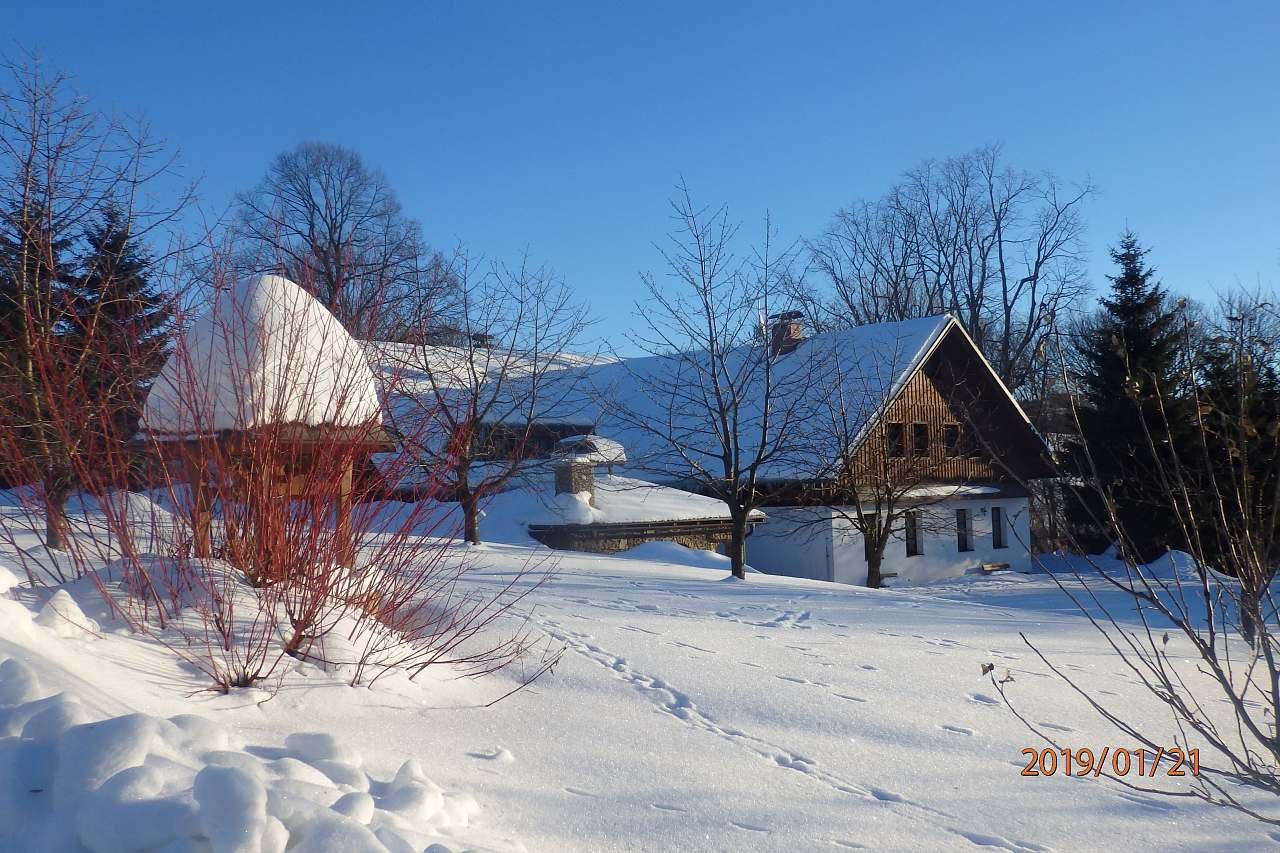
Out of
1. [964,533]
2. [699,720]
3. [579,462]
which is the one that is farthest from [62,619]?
[964,533]

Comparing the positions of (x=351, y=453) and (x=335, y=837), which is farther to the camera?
(x=351, y=453)

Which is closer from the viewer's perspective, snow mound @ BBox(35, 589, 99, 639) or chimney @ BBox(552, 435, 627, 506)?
snow mound @ BBox(35, 589, 99, 639)

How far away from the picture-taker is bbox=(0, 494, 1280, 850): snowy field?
3047 mm

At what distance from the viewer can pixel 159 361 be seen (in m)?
7.84

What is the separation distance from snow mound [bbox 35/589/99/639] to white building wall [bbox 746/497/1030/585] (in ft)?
58.2

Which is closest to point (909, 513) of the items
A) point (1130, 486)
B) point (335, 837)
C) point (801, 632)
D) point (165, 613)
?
point (1130, 486)

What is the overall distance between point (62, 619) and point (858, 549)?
20.6 m

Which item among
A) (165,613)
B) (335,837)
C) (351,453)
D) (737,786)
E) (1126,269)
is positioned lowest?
(737,786)

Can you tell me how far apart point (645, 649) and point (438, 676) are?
6.41 ft

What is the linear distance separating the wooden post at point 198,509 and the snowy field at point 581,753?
1.77 feet

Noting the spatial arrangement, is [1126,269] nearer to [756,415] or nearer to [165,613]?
[756,415]

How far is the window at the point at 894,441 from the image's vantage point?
64.1ft
